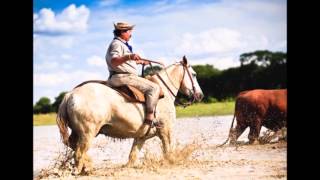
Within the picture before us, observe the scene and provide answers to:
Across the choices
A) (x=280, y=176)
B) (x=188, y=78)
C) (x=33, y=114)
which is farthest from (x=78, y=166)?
(x=280, y=176)

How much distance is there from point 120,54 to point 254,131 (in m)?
1.15

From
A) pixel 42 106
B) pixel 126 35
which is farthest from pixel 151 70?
pixel 42 106

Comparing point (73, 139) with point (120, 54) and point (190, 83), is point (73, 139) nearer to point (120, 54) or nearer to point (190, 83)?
point (120, 54)

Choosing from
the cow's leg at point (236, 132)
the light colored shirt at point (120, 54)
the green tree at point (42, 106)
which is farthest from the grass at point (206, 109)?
the green tree at point (42, 106)

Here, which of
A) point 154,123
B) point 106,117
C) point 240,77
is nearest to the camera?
point 106,117

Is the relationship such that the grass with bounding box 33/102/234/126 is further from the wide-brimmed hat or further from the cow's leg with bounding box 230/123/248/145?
the wide-brimmed hat

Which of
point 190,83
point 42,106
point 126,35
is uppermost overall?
point 126,35

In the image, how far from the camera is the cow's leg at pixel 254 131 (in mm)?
5473

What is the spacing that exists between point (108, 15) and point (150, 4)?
0.32 metres

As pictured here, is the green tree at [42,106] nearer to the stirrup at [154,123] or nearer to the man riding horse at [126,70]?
the man riding horse at [126,70]

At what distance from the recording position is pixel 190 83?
214 inches

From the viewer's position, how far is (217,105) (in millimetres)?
5348

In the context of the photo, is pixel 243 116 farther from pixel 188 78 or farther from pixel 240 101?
pixel 188 78

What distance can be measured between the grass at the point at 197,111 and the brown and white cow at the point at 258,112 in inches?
3.6
